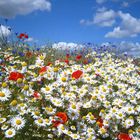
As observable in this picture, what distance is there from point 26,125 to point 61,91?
40.5 inches

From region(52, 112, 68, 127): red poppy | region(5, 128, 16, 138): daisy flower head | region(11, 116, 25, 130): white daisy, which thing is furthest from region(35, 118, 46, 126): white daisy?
region(5, 128, 16, 138): daisy flower head

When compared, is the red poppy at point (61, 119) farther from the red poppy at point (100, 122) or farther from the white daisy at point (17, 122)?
the red poppy at point (100, 122)

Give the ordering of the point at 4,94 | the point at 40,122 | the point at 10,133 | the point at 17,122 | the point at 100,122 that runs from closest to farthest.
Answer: the point at 10,133
the point at 17,122
the point at 40,122
the point at 4,94
the point at 100,122

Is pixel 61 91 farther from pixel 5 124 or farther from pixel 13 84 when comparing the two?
pixel 5 124

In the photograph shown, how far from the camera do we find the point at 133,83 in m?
7.11

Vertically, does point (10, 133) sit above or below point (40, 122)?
below

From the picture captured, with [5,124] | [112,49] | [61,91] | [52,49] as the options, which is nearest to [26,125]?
[5,124]

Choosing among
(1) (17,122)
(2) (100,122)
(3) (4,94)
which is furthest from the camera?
(2) (100,122)

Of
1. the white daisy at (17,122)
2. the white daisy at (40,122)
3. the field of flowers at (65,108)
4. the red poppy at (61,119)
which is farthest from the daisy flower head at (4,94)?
the red poppy at (61,119)

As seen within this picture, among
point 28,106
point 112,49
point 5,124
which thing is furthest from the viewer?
point 112,49

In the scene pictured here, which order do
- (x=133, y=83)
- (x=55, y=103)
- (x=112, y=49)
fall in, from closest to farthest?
(x=55, y=103) → (x=133, y=83) → (x=112, y=49)

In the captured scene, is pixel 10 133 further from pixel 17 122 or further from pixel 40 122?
pixel 40 122

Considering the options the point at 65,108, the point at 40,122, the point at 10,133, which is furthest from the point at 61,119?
the point at 10,133

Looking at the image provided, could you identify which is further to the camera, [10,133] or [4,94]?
[4,94]
